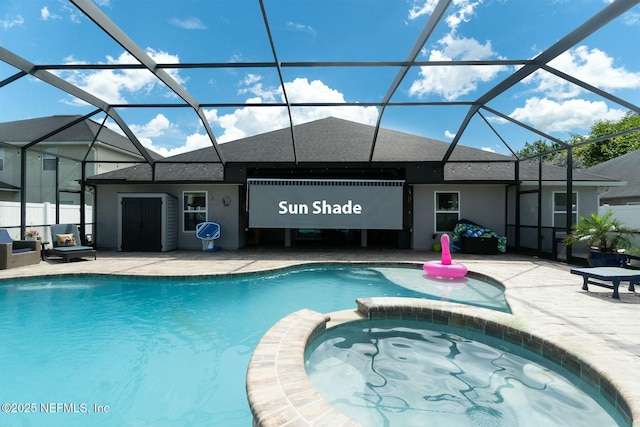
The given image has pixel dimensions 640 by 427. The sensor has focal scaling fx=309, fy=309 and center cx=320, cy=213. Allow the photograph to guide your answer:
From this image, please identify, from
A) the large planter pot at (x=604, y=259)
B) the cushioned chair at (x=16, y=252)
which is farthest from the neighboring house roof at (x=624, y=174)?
the cushioned chair at (x=16, y=252)

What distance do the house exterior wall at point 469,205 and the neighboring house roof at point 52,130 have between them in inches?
613

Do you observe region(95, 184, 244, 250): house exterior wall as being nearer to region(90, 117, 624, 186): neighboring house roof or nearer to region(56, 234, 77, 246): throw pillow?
region(90, 117, 624, 186): neighboring house roof

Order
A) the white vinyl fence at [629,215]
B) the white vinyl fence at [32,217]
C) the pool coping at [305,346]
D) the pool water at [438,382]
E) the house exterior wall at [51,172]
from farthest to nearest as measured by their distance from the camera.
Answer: the house exterior wall at [51,172]
the white vinyl fence at [32,217]
the white vinyl fence at [629,215]
the pool water at [438,382]
the pool coping at [305,346]

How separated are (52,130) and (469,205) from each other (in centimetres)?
2358

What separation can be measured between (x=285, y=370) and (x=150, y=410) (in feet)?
5.40

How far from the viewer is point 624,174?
63.2 ft

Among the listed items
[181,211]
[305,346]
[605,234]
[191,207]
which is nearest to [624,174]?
[605,234]

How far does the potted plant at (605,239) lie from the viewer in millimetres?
8023

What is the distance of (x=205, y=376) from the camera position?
395 cm

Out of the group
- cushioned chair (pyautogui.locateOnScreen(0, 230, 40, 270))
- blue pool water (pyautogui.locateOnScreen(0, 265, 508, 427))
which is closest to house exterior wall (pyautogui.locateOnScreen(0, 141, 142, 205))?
cushioned chair (pyautogui.locateOnScreen(0, 230, 40, 270))

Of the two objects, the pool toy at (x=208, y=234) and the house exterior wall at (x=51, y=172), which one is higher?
the house exterior wall at (x=51, y=172)

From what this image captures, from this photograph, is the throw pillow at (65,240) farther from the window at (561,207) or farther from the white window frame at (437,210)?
the window at (561,207)

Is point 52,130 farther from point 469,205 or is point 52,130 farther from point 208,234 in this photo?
point 469,205

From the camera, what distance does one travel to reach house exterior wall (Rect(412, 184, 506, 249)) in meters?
12.8
